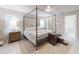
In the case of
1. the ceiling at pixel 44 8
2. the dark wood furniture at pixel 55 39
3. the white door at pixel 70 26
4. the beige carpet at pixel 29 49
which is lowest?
the beige carpet at pixel 29 49

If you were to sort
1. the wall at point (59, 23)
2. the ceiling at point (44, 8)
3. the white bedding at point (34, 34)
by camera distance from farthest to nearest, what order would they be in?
the white bedding at point (34, 34)
the wall at point (59, 23)
the ceiling at point (44, 8)

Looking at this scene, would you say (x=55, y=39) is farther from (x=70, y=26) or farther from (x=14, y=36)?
(x=14, y=36)

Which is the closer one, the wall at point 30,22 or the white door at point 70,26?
the white door at point 70,26

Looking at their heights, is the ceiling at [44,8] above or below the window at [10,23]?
above

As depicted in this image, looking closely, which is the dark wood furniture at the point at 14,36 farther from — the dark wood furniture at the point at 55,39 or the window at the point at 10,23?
the dark wood furniture at the point at 55,39

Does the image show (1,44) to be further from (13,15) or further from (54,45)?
(54,45)

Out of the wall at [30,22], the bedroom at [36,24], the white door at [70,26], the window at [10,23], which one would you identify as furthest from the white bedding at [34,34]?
the white door at [70,26]

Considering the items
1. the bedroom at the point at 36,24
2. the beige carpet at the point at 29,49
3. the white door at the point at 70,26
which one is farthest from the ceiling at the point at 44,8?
the beige carpet at the point at 29,49

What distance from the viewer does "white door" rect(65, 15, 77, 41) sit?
1.10m

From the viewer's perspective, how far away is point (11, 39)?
114cm

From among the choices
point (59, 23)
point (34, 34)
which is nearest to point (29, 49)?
point (34, 34)

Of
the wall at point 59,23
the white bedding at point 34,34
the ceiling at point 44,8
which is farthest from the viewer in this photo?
the white bedding at point 34,34

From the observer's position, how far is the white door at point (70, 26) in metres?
1.10
